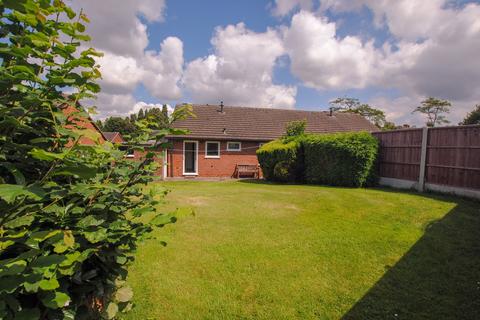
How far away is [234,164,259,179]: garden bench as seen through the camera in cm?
1861

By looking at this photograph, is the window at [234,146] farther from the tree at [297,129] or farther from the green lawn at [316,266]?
the green lawn at [316,266]

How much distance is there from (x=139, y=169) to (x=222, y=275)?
9.76ft

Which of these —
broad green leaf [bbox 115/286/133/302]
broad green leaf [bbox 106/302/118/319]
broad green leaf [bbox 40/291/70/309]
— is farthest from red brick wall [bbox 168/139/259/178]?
broad green leaf [bbox 40/291/70/309]

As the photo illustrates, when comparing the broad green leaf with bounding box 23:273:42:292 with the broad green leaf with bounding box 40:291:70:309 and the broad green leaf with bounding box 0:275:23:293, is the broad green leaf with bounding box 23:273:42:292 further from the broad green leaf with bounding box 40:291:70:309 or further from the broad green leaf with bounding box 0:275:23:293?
the broad green leaf with bounding box 40:291:70:309

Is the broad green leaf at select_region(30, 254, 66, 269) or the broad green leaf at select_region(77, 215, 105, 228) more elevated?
the broad green leaf at select_region(77, 215, 105, 228)

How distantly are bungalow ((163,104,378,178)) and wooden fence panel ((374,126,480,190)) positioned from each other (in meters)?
9.27

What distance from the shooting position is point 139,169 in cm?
162

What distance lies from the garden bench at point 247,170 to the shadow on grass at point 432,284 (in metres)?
13.4

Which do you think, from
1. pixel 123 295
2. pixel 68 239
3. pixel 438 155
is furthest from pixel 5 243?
pixel 438 155

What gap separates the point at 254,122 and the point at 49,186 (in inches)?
807

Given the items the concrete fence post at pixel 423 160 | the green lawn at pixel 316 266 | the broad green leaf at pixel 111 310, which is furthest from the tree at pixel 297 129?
the broad green leaf at pixel 111 310

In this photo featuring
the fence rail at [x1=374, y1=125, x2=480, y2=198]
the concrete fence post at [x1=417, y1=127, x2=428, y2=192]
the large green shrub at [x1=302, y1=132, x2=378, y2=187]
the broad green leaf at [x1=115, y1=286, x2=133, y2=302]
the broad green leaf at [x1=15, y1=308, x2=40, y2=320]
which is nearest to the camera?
the broad green leaf at [x1=15, y1=308, x2=40, y2=320]

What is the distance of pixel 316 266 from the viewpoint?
4.34 metres

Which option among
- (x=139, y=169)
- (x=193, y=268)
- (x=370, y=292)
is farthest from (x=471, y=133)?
(x=139, y=169)
